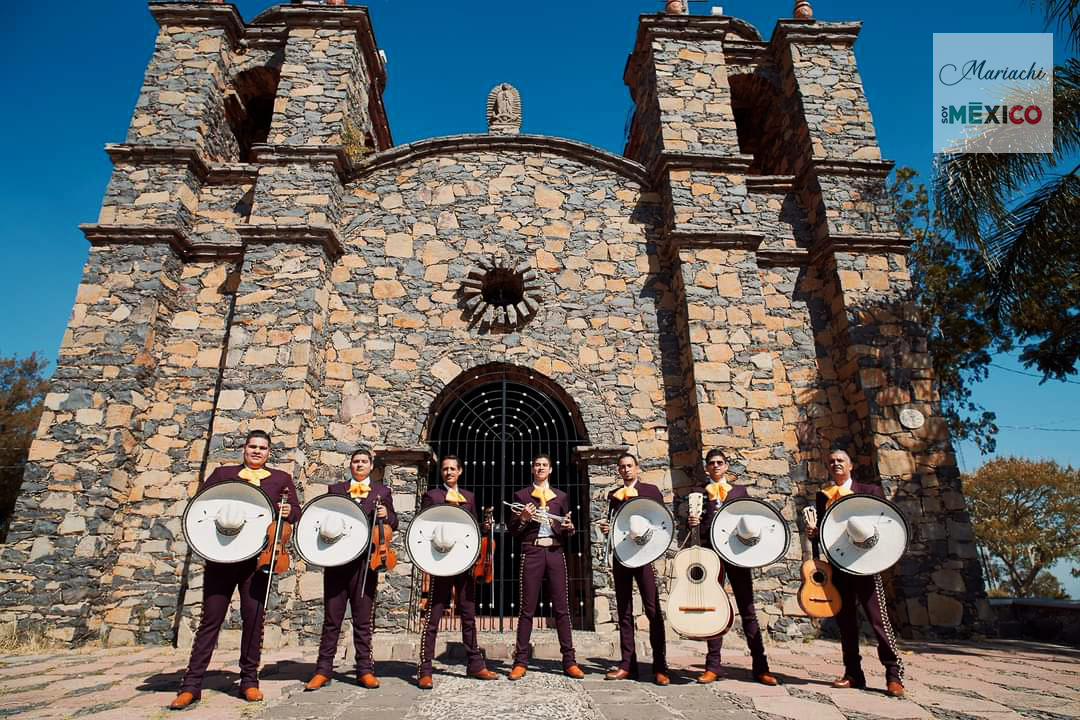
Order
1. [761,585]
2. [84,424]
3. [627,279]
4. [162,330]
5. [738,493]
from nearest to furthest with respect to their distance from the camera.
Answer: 1. [738,493]
2. [761,585]
3. [84,424]
4. [162,330]
5. [627,279]

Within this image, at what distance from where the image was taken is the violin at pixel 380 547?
437 centimetres

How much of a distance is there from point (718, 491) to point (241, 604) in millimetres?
3647

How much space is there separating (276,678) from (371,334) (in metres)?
4.34

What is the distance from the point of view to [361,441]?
7.30m

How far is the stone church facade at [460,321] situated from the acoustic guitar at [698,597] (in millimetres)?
2605

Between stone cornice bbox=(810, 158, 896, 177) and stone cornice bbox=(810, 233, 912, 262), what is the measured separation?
113cm

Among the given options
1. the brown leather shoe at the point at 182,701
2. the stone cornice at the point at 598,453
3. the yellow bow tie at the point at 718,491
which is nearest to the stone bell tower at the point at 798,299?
the stone cornice at the point at 598,453

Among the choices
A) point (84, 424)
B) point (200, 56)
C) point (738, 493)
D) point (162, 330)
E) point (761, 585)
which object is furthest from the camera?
point (200, 56)

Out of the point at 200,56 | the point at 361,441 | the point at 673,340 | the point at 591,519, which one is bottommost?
the point at 591,519

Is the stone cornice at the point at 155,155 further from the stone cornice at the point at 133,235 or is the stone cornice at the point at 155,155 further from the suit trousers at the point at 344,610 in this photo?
the suit trousers at the point at 344,610

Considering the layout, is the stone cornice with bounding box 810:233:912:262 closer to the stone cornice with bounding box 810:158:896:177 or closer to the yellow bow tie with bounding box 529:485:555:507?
the stone cornice with bounding box 810:158:896:177

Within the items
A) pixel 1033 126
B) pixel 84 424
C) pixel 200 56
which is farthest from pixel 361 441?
pixel 1033 126

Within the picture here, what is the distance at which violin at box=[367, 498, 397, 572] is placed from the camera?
172 inches

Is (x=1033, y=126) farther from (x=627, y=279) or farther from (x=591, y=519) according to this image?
(x=591, y=519)
